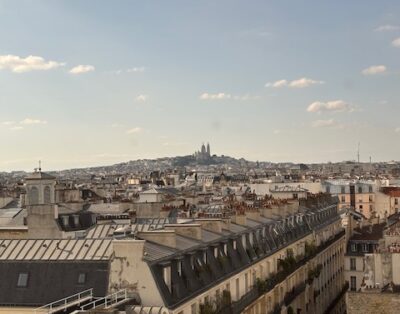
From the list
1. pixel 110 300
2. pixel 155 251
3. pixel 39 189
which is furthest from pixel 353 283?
pixel 110 300

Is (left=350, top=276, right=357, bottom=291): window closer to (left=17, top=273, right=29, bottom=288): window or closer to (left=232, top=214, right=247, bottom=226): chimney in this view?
(left=232, top=214, right=247, bottom=226): chimney

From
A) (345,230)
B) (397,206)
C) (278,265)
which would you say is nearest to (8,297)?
(278,265)

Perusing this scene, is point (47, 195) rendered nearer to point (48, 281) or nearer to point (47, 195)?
point (47, 195)

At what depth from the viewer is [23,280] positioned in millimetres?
27047

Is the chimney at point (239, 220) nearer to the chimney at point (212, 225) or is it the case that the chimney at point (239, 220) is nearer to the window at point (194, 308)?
the chimney at point (212, 225)

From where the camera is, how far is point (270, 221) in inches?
1773

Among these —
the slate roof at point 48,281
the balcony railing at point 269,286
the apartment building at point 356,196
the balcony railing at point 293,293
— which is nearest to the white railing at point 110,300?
the slate roof at point 48,281

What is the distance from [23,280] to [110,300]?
4.44 metres

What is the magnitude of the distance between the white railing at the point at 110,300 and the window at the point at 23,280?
3764mm

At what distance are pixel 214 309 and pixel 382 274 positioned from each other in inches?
275

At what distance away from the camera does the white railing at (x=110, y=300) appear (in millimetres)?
23703

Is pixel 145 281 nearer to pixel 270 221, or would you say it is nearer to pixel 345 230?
pixel 270 221

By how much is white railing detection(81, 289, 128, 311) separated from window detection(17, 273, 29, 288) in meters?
3.76

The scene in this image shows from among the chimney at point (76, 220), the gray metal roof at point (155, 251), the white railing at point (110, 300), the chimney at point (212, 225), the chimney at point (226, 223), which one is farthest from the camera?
the chimney at point (76, 220)
